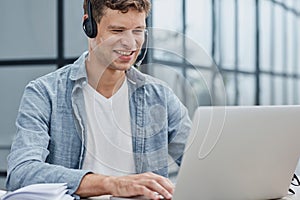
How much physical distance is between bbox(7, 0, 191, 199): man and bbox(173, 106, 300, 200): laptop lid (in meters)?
0.20

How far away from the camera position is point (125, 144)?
5.63 feet

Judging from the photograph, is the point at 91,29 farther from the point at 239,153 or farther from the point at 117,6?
the point at 239,153

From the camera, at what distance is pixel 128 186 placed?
1.42 m

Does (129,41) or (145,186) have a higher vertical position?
(129,41)

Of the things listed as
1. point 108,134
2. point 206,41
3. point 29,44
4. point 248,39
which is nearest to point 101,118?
point 108,134

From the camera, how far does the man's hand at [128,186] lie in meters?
1.37

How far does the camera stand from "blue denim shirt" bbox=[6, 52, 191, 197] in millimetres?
1595

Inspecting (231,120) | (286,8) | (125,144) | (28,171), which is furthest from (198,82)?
(286,8)

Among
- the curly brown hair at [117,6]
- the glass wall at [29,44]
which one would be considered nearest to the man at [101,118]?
the curly brown hair at [117,6]

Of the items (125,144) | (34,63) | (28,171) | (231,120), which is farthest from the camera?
(34,63)

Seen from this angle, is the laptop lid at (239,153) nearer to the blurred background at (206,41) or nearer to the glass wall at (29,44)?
the blurred background at (206,41)

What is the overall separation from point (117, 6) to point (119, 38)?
157mm

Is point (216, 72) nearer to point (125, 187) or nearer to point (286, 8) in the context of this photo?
point (125, 187)

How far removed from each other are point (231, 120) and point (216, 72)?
0.20 metres
